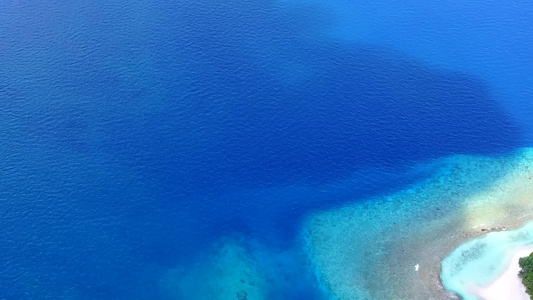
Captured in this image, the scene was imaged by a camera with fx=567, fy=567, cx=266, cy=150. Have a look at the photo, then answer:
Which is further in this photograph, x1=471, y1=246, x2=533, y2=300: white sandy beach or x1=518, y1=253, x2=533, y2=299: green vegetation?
x1=471, y1=246, x2=533, y2=300: white sandy beach

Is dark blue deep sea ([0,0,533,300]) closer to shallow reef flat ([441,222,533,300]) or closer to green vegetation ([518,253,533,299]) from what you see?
shallow reef flat ([441,222,533,300])

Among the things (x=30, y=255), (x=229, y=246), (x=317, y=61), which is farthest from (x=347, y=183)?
(x=30, y=255)

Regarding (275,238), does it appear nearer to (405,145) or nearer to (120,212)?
(120,212)

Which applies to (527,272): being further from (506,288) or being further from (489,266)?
(489,266)

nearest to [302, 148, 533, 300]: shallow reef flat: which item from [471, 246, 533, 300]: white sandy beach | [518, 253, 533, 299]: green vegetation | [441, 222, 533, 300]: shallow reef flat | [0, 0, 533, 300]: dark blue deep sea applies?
[441, 222, 533, 300]: shallow reef flat

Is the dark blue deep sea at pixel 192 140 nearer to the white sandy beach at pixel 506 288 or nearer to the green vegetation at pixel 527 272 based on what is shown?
the white sandy beach at pixel 506 288
